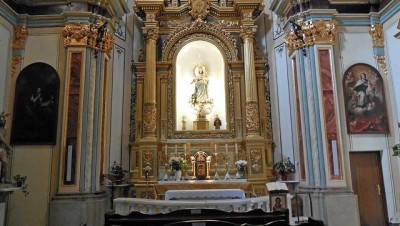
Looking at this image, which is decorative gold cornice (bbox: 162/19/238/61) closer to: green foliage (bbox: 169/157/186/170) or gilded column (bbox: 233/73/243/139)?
gilded column (bbox: 233/73/243/139)

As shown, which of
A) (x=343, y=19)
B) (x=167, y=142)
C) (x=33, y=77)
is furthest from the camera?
(x=167, y=142)

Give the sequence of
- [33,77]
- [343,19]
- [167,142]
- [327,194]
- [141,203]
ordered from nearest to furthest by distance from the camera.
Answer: [141,203] < [327,194] < [33,77] < [343,19] < [167,142]

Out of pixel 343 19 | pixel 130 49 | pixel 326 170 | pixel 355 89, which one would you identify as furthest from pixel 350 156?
pixel 130 49

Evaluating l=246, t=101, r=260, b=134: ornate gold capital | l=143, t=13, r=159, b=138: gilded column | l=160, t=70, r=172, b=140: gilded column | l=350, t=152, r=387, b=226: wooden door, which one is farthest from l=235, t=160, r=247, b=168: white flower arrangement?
l=350, t=152, r=387, b=226: wooden door

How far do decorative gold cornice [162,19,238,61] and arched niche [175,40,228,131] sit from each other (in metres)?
0.22

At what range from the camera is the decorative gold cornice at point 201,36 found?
10906 millimetres

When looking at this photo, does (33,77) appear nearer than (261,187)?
Yes

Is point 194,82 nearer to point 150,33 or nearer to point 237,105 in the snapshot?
point 237,105

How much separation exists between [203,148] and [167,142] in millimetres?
1071

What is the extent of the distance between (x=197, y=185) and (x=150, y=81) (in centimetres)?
337

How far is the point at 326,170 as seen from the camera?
8.22 m

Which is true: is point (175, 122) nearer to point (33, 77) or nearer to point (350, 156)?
point (33, 77)

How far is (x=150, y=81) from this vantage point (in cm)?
1045

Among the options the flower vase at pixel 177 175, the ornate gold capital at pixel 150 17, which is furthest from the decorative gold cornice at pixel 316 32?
the flower vase at pixel 177 175
